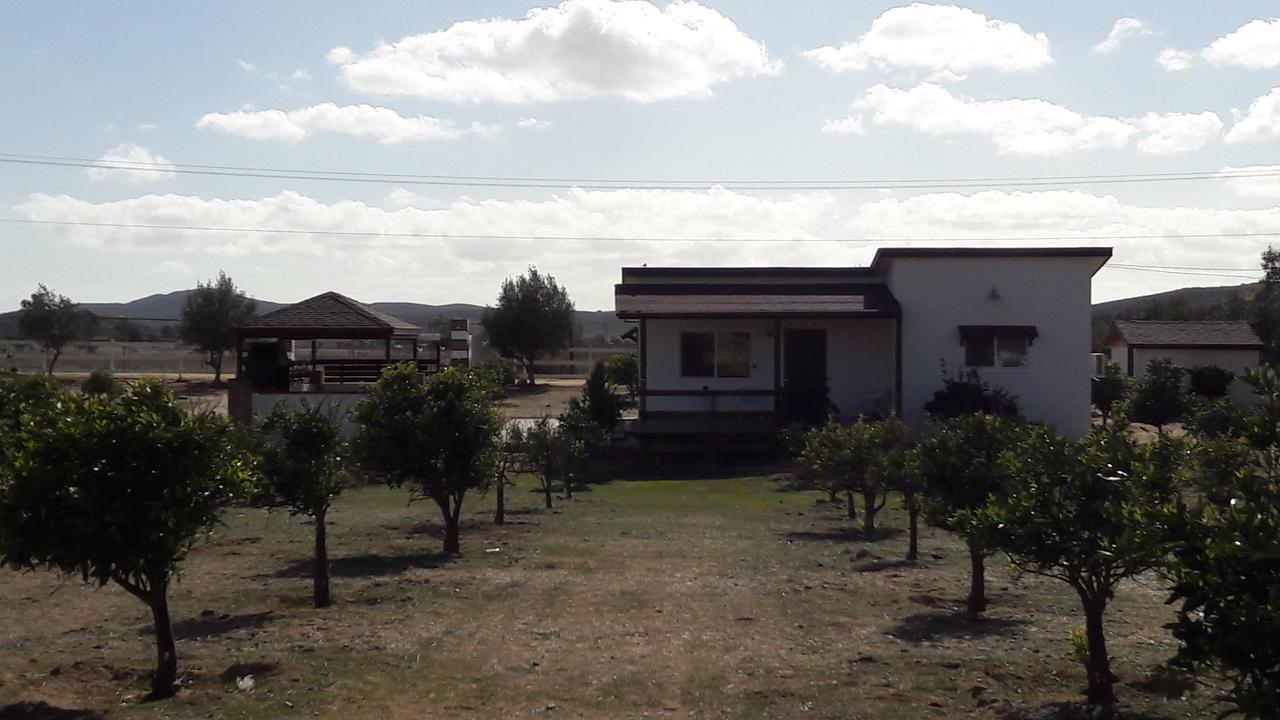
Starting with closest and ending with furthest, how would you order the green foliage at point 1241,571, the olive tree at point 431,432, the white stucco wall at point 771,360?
the green foliage at point 1241,571 → the olive tree at point 431,432 → the white stucco wall at point 771,360

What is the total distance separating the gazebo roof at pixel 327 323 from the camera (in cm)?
2941

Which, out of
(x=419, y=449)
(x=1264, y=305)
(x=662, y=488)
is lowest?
(x=662, y=488)

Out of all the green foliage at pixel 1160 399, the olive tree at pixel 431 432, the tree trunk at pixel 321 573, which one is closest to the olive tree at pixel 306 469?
the tree trunk at pixel 321 573

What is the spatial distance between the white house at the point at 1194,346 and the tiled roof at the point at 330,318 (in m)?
27.1

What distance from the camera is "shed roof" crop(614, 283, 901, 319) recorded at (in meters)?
28.4

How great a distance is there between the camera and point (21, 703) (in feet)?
26.0

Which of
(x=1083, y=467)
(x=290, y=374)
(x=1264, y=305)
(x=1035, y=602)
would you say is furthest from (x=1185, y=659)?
(x=1264, y=305)

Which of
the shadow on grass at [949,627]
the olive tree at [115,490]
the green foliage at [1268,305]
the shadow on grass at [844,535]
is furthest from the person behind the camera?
the green foliage at [1268,305]

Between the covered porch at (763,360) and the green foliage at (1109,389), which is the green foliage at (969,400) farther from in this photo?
the green foliage at (1109,389)

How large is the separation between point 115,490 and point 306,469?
388 cm

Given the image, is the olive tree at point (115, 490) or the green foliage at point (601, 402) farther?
the green foliage at point (601, 402)

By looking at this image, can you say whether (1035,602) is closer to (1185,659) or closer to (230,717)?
(1185,659)

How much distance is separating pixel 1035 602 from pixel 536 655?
5145 mm

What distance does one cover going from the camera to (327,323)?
98.3 ft
